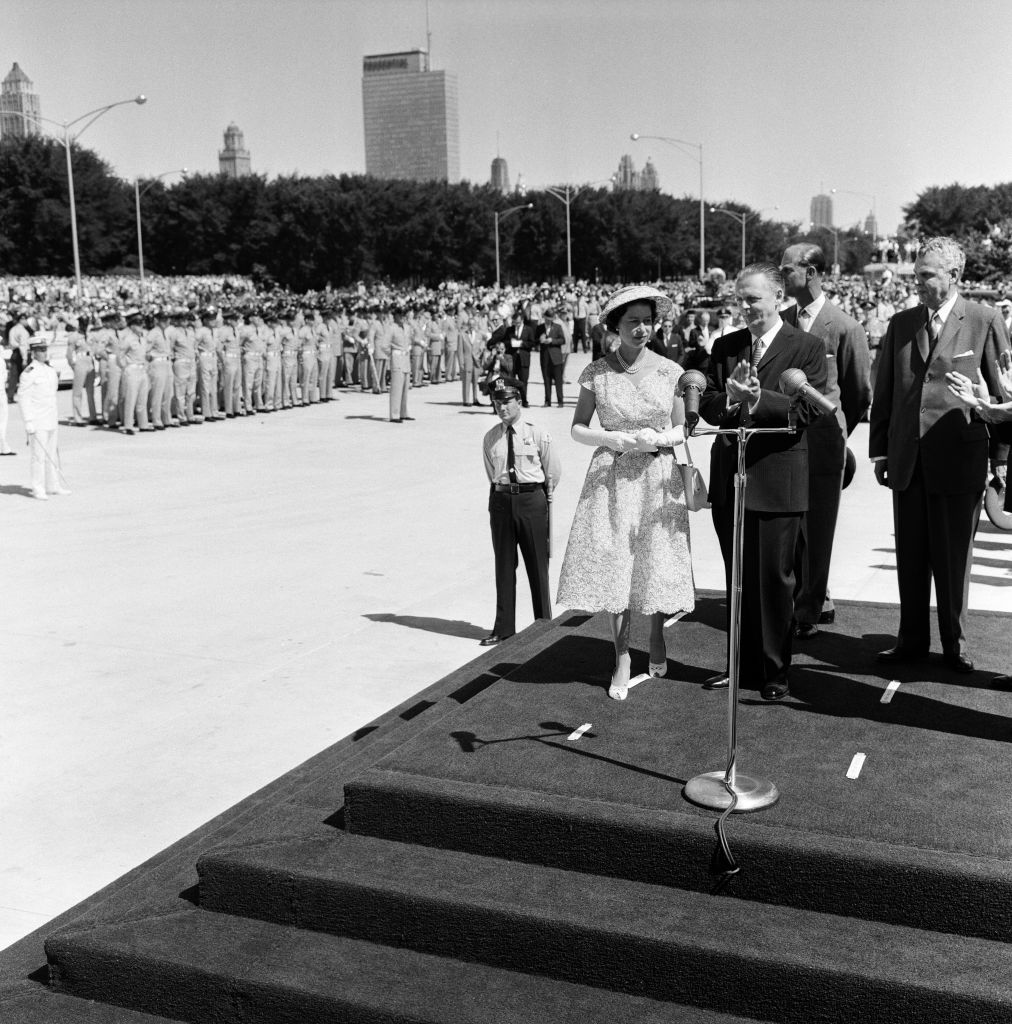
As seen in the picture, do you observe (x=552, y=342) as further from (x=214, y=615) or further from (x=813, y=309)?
(x=813, y=309)

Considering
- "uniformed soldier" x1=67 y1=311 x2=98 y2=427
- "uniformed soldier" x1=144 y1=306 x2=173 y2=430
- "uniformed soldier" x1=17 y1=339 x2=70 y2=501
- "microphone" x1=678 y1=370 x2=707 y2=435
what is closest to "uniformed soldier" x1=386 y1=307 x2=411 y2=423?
"uniformed soldier" x1=144 y1=306 x2=173 y2=430

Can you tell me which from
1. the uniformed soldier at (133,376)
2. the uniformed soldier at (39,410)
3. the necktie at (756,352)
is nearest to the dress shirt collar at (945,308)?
the necktie at (756,352)

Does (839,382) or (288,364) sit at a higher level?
(839,382)

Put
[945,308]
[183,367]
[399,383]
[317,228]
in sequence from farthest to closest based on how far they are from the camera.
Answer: [317,228]
[399,383]
[183,367]
[945,308]

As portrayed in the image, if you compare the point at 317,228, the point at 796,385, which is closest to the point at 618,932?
the point at 796,385

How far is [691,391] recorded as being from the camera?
5285 millimetres

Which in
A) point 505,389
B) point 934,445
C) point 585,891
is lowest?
point 585,891

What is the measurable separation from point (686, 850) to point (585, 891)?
376mm

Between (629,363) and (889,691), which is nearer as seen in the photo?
(629,363)

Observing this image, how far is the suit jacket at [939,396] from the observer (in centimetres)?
634

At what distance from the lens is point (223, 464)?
18.3 meters

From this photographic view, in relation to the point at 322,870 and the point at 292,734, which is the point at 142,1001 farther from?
the point at 292,734

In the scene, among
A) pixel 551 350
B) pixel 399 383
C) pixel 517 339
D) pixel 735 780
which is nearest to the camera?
pixel 735 780

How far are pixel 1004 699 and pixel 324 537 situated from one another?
8176 mm
